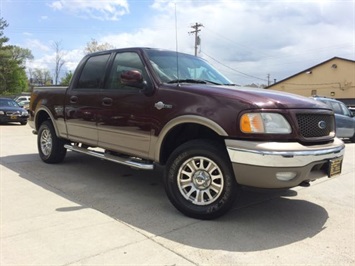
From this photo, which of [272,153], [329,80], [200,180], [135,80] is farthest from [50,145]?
[329,80]

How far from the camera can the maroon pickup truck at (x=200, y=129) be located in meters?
3.62

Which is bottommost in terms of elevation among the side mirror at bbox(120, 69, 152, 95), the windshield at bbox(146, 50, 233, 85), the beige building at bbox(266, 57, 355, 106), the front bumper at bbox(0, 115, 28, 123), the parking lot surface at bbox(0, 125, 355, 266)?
the parking lot surface at bbox(0, 125, 355, 266)

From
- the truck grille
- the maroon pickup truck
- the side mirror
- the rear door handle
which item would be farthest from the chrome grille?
the truck grille

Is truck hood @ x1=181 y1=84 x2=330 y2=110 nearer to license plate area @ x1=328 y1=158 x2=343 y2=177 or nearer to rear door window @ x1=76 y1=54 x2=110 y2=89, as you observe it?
license plate area @ x1=328 y1=158 x2=343 y2=177

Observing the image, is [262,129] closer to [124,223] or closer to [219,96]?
[219,96]

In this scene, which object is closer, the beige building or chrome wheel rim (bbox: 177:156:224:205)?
chrome wheel rim (bbox: 177:156:224:205)

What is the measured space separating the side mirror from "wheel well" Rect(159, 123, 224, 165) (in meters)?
0.60

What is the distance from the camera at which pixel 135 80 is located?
441 centimetres

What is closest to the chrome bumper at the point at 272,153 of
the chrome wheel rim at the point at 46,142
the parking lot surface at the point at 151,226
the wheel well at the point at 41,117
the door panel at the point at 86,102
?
the parking lot surface at the point at 151,226

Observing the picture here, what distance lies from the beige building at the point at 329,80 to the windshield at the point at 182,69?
118 ft

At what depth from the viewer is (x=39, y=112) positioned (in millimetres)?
7008

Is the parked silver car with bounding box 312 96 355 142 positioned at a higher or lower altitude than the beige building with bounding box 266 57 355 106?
lower

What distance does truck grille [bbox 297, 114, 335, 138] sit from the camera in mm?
3793

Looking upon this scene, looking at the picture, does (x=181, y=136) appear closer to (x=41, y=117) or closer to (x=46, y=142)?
(x=46, y=142)
